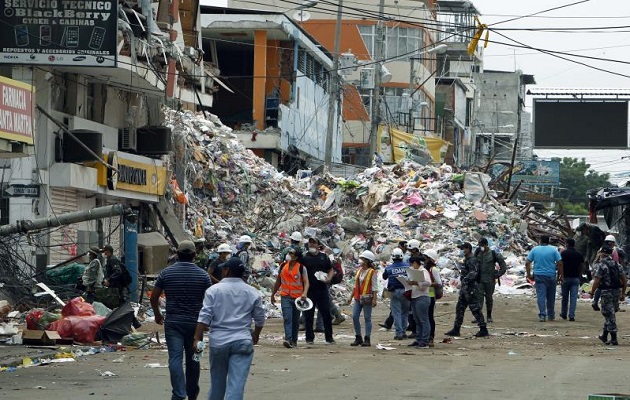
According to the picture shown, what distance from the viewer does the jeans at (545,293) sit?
25.2 meters

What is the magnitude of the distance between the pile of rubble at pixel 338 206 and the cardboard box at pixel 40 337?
14275mm

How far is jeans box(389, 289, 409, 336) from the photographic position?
20922mm

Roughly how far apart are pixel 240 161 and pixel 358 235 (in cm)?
426

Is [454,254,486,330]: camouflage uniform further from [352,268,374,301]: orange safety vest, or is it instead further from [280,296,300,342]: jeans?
[280,296,300,342]: jeans

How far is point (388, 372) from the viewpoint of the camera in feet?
52.8

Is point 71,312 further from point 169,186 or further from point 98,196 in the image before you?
point 169,186

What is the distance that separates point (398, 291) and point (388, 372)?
4859mm

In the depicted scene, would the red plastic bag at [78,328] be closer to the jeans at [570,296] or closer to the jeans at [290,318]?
the jeans at [290,318]

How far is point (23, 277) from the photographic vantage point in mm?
24672

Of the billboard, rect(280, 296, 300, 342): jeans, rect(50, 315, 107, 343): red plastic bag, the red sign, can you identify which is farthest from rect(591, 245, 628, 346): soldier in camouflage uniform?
the billboard

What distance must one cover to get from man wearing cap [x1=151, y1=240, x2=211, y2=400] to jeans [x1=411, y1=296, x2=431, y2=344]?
790 cm

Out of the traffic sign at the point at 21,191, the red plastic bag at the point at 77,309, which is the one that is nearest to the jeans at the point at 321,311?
the red plastic bag at the point at 77,309

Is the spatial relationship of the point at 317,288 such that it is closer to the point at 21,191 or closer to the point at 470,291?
the point at 470,291

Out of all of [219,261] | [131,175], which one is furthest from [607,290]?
[131,175]
